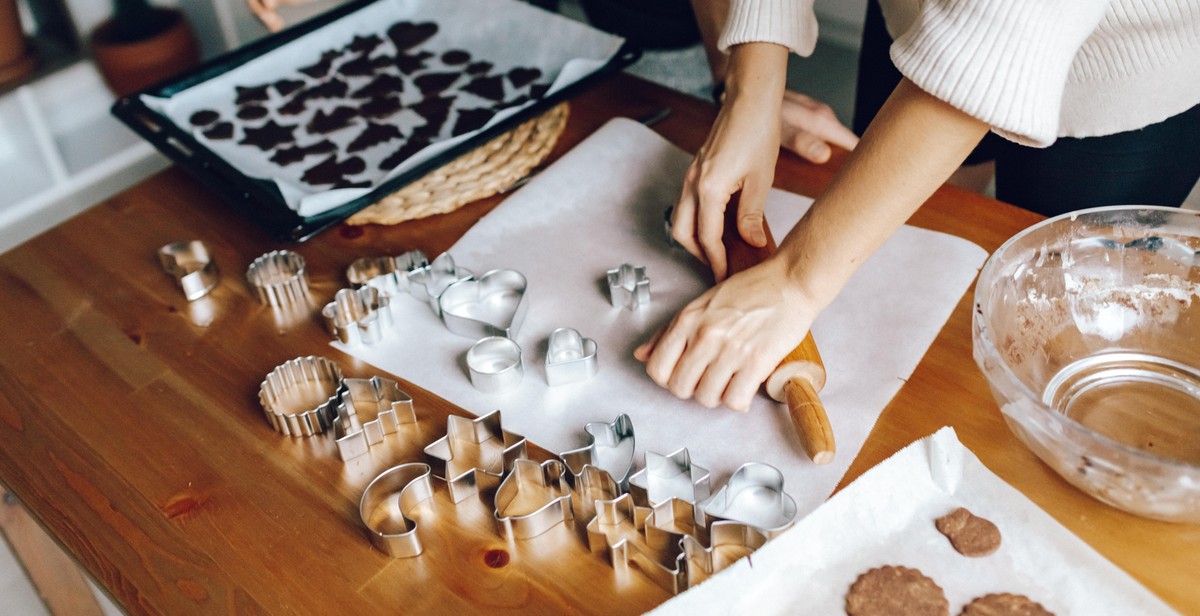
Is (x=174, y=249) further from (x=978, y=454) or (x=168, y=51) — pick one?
(x=168, y=51)

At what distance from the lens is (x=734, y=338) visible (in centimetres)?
90

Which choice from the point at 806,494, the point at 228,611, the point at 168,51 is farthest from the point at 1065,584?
the point at 168,51

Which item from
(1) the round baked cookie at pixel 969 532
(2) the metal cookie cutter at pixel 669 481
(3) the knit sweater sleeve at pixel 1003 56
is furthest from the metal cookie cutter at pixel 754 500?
(3) the knit sweater sleeve at pixel 1003 56

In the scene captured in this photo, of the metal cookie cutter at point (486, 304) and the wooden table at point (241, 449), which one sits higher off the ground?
the metal cookie cutter at point (486, 304)

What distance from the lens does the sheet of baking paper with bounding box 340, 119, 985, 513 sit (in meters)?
0.89

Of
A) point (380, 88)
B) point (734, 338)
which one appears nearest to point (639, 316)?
point (734, 338)

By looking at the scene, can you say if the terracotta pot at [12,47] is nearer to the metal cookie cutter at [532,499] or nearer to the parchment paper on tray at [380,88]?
the parchment paper on tray at [380,88]

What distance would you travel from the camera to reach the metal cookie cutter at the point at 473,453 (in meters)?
0.85

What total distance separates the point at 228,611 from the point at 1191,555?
2.58 ft

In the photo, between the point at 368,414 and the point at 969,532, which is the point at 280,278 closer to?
the point at 368,414

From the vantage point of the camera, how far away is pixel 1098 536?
30.1 inches

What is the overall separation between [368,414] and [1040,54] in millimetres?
693

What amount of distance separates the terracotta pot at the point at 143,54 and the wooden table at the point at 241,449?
136 cm

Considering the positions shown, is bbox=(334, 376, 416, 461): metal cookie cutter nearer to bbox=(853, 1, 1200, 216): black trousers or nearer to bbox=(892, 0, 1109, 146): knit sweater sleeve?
bbox=(892, 0, 1109, 146): knit sweater sleeve
